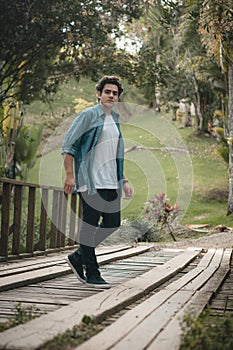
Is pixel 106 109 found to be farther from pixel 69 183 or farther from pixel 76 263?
pixel 76 263

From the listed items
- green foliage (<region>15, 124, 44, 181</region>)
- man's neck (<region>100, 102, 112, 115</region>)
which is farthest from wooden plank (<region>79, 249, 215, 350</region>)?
green foliage (<region>15, 124, 44, 181</region>)

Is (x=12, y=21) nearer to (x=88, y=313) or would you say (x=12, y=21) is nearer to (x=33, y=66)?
(x=33, y=66)

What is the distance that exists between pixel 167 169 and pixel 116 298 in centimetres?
1841

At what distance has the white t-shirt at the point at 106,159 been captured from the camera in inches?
156

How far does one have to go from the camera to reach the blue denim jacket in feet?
13.0

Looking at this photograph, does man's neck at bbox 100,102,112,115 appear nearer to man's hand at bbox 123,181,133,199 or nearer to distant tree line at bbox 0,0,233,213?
man's hand at bbox 123,181,133,199

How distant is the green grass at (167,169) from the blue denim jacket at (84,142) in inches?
387

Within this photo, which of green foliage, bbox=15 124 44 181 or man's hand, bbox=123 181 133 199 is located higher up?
green foliage, bbox=15 124 44 181

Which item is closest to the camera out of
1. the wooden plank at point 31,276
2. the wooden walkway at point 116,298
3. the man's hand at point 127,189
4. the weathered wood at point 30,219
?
the wooden walkway at point 116,298

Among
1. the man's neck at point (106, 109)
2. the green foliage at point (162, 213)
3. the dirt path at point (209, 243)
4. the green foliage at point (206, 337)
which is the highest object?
the man's neck at point (106, 109)

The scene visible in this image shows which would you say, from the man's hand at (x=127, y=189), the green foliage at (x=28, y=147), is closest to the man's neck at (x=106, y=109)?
the man's hand at (x=127, y=189)

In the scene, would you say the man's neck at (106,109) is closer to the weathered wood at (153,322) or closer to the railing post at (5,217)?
the weathered wood at (153,322)

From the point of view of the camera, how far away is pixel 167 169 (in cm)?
2148

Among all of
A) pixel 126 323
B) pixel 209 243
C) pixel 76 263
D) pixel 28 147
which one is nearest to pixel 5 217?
pixel 76 263
